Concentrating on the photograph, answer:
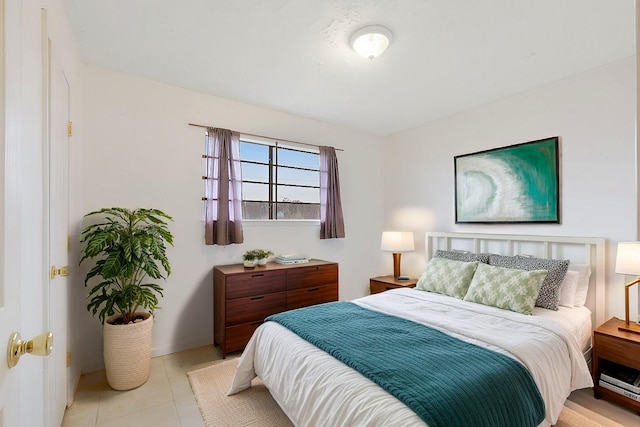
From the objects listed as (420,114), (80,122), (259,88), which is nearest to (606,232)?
(420,114)

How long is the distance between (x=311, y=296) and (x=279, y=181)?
1402 mm

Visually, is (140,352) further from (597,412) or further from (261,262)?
(597,412)

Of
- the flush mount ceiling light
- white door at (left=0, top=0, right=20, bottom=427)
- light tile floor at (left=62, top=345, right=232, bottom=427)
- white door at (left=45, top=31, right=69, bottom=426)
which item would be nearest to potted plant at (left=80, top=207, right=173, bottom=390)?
light tile floor at (left=62, top=345, right=232, bottom=427)

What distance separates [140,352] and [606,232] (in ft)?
12.7

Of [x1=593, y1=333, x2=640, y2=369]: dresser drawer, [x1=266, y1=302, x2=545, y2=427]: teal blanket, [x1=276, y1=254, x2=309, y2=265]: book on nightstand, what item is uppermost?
[x1=276, y1=254, x2=309, y2=265]: book on nightstand

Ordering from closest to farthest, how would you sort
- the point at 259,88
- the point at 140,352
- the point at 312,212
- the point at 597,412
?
the point at 597,412
the point at 140,352
the point at 259,88
the point at 312,212

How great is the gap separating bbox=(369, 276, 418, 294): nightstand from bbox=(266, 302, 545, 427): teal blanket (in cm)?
160

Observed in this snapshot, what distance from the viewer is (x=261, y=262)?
3.12 meters

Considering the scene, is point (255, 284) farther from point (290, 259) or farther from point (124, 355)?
point (124, 355)

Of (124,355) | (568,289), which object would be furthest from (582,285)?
(124,355)

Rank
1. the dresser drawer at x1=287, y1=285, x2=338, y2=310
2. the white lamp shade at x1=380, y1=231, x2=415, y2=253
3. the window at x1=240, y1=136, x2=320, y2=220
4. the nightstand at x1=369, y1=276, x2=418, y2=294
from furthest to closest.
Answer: the white lamp shade at x1=380, y1=231, x2=415, y2=253 → the nightstand at x1=369, y1=276, x2=418, y2=294 → the window at x1=240, y1=136, x2=320, y2=220 → the dresser drawer at x1=287, y1=285, x2=338, y2=310

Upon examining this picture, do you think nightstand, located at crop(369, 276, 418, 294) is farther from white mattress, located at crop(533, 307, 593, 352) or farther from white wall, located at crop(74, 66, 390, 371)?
white mattress, located at crop(533, 307, 593, 352)

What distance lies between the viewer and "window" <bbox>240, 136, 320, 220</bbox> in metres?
3.45

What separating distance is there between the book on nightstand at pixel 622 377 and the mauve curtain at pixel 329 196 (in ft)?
8.75
